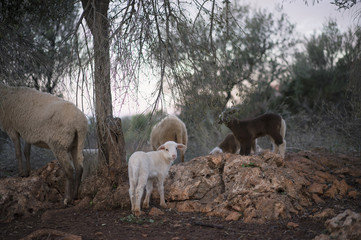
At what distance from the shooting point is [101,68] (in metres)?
6.07

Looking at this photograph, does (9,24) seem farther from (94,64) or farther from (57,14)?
(94,64)

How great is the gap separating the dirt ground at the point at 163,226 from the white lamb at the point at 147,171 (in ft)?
1.07

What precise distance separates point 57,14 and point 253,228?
216 inches

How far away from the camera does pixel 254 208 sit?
17.8 feet

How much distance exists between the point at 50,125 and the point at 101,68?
150cm

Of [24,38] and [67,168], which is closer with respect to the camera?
[67,168]

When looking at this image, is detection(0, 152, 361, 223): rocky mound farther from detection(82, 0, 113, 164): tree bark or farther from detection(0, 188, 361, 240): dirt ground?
detection(82, 0, 113, 164): tree bark

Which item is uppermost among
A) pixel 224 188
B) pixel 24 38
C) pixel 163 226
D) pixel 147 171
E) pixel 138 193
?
pixel 24 38

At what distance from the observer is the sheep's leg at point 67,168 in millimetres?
6496

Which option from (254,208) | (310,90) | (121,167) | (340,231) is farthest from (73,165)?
(310,90)

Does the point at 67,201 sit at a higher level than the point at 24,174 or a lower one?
lower

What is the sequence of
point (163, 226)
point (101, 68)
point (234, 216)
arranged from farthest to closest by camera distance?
point (101, 68), point (234, 216), point (163, 226)

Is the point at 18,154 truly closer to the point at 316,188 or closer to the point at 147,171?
the point at 147,171

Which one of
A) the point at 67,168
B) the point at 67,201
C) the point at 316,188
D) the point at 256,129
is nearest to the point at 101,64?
Result: the point at 67,168
